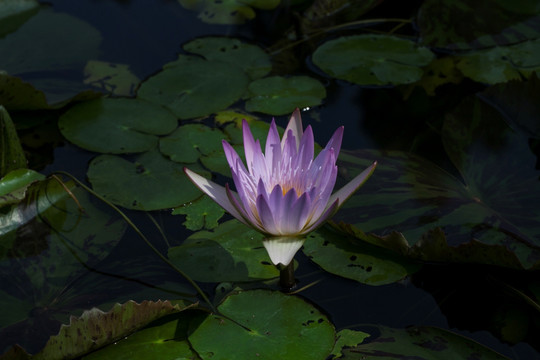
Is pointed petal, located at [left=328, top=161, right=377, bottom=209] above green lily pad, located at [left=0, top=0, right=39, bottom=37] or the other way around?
above

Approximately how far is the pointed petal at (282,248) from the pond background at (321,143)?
35 cm

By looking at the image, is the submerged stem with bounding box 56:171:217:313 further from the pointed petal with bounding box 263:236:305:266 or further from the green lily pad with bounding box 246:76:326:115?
the green lily pad with bounding box 246:76:326:115

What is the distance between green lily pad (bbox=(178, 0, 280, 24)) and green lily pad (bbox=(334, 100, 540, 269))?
1.65 metres

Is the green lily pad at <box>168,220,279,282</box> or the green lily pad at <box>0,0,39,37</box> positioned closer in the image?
the green lily pad at <box>168,220,279,282</box>

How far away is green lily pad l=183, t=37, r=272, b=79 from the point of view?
11.3ft

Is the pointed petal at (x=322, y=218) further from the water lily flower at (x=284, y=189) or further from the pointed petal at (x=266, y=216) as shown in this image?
the pointed petal at (x=266, y=216)

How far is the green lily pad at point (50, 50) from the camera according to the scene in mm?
3307

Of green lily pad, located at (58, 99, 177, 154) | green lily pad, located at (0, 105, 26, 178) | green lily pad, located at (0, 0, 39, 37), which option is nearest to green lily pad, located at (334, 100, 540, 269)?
green lily pad, located at (58, 99, 177, 154)

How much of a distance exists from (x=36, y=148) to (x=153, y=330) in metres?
1.36

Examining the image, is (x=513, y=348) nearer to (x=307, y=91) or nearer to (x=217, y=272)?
(x=217, y=272)

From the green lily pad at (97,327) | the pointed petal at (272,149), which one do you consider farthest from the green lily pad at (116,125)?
the green lily pad at (97,327)

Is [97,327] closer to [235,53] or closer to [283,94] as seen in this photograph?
[283,94]

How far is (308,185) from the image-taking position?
1.98 metres

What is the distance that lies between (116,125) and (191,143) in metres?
0.41
